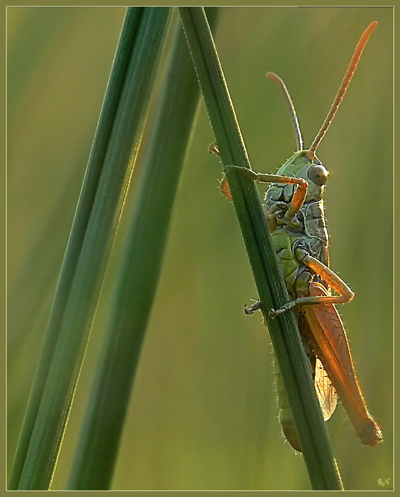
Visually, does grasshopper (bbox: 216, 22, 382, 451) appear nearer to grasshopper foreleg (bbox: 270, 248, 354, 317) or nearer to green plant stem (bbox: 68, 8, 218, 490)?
grasshopper foreleg (bbox: 270, 248, 354, 317)

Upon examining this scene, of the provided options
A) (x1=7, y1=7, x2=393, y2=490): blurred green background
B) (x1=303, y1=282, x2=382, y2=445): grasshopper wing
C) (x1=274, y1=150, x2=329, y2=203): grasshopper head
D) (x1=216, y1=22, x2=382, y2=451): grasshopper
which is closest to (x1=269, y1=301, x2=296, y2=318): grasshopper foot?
(x1=216, y1=22, x2=382, y2=451): grasshopper

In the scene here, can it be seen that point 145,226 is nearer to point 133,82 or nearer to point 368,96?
point 133,82

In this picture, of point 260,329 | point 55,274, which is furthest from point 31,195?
point 260,329

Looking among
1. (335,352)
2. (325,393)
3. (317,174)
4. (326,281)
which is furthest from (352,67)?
(325,393)

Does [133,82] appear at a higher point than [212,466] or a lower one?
higher

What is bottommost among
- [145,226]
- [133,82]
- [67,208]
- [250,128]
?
[145,226]

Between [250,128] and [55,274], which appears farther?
[250,128]

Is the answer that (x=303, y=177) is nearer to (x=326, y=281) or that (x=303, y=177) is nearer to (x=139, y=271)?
(x=326, y=281)
